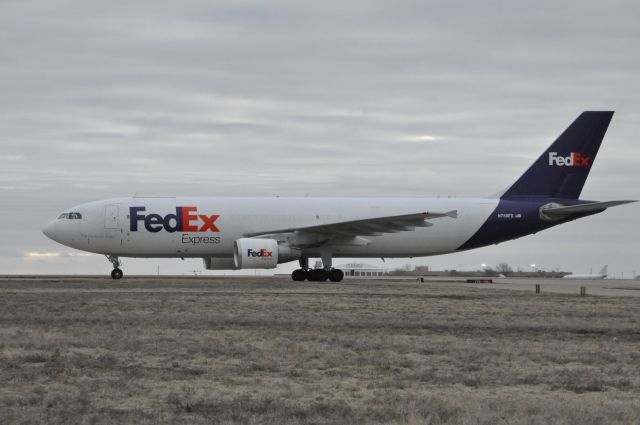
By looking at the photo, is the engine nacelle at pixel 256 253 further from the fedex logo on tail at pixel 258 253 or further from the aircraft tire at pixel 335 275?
the aircraft tire at pixel 335 275

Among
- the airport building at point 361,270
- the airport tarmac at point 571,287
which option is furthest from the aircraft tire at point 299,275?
the airport building at point 361,270

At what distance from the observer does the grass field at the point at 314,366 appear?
26.4ft

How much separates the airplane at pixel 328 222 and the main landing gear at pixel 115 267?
5 cm

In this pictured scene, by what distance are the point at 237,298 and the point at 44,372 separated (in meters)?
14.7

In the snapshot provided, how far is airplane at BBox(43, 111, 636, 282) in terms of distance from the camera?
40.0m

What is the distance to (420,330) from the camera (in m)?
15.9

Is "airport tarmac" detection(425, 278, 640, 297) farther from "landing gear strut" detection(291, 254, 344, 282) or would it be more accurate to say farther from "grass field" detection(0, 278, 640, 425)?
"grass field" detection(0, 278, 640, 425)

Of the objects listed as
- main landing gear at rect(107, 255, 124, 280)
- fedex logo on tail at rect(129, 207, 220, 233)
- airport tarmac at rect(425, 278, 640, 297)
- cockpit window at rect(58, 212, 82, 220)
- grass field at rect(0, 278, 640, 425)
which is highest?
cockpit window at rect(58, 212, 82, 220)

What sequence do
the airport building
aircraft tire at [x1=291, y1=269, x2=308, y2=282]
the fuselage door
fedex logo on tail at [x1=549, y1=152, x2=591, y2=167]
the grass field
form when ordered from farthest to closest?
the airport building → fedex logo on tail at [x1=549, y1=152, x2=591, y2=167] → aircraft tire at [x1=291, y1=269, x2=308, y2=282] → the fuselage door → the grass field

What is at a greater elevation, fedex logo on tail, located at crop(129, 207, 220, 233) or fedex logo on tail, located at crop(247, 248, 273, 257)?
fedex logo on tail, located at crop(129, 207, 220, 233)

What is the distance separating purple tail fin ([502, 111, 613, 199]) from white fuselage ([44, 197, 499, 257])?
302 centimetres

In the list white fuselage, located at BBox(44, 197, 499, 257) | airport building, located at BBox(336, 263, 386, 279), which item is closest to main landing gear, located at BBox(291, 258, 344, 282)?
white fuselage, located at BBox(44, 197, 499, 257)

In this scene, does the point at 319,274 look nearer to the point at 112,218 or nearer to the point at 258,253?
the point at 258,253

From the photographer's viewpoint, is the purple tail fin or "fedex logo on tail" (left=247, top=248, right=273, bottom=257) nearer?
"fedex logo on tail" (left=247, top=248, right=273, bottom=257)
